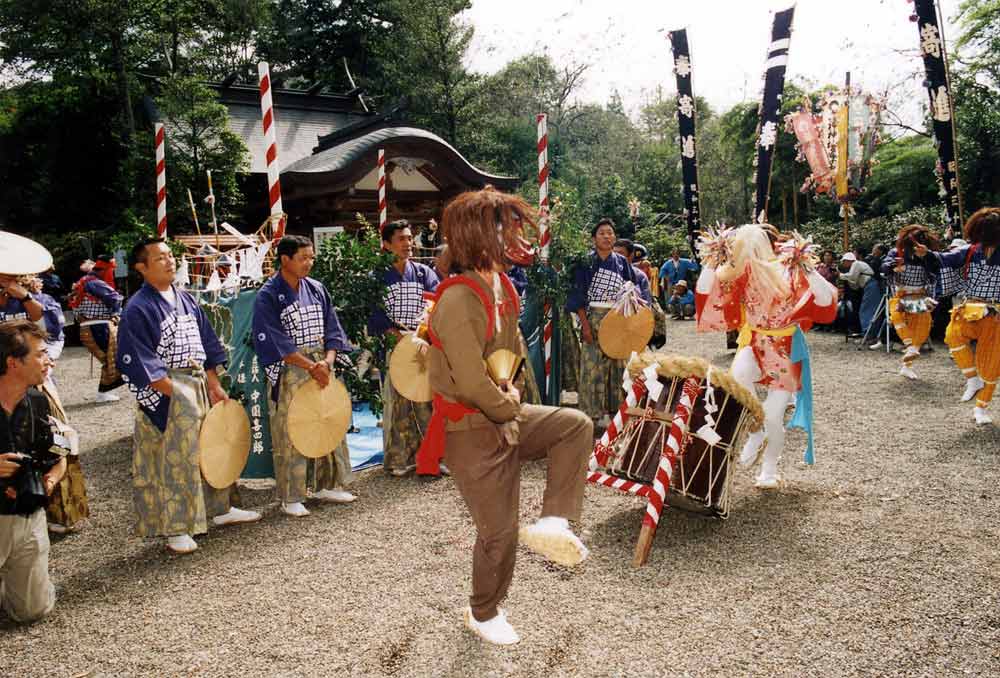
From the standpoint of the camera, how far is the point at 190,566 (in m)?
3.74

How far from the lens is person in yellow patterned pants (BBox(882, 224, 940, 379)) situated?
8008 mm

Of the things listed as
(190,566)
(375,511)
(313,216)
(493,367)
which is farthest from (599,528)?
(313,216)

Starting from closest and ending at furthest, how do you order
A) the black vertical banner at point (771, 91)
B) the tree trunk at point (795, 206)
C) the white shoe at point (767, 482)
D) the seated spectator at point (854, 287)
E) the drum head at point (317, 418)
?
the drum head at point (317, 418) → the white shoe at point (767, 482) → the black vertical banner at point (771, 91) → the seated spectator at point (854, 287) → the tree trunk at point (795, 206)

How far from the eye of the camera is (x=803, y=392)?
15.2ft

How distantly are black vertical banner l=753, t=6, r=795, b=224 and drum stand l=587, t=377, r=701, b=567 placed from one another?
3791mm

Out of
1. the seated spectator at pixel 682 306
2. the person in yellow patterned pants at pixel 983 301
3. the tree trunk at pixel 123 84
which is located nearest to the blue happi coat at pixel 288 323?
the person in yellow patterned pants at pixel 983 301

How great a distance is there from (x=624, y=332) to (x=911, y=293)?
4.50 m

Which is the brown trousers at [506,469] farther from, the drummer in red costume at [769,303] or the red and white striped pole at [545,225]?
the red and white striped pole at [545,225]

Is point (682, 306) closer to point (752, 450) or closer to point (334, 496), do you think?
point (752, 450)

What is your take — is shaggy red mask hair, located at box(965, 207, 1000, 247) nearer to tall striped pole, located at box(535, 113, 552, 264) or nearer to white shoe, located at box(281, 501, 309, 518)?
tall striped pole, located at box(535, 113, 552, 264)

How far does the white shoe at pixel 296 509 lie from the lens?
4.41 m

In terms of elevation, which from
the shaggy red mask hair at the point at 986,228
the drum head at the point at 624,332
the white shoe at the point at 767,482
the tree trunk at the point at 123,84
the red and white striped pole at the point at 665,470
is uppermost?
the tree trunk at the point at 123,84

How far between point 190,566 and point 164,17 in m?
14.7

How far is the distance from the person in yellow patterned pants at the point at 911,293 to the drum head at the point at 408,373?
19.5ft
